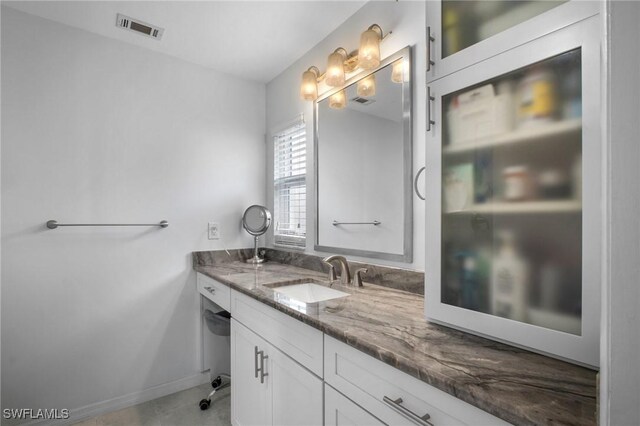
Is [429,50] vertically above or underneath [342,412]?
above

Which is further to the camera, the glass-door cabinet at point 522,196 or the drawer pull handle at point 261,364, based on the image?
the drawer pull handle at point 261,364

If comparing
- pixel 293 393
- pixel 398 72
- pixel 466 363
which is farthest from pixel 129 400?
pixel 398 72

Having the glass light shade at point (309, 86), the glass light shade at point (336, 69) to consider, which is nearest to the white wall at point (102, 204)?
the glass light shade at point (309, 86)

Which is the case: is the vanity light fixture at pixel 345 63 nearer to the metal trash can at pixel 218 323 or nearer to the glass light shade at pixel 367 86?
the glass light shade at pixel 367 86

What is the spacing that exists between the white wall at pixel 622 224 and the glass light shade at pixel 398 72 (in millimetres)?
1238

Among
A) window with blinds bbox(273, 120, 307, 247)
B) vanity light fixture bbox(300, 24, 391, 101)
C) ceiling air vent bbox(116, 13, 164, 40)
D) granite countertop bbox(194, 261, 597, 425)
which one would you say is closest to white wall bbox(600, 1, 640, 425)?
granite countertop bbox(194, 261, 597, 425)

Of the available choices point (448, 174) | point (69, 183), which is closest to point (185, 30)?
point (69, 183)

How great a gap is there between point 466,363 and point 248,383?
1214 millimetres

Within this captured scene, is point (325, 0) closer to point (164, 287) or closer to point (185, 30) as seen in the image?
point (185, 30)

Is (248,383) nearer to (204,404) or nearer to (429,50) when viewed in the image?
(204,404)

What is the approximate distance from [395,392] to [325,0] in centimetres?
190

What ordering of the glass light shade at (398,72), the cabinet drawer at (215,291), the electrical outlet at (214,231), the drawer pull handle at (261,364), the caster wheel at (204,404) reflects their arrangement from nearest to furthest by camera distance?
1. the drawer pull handle at (261,364)
2. the glass light shade at (398,72)
3. the cabinet drawer at (215,291)
4. the caster wheel at (204,404)
5. the electrical outlet at (214,231)

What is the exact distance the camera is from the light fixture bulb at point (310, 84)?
2.07 m

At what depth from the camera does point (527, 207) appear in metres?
0.81
